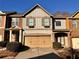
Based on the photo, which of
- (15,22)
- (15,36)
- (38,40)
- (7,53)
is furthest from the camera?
(15,22)

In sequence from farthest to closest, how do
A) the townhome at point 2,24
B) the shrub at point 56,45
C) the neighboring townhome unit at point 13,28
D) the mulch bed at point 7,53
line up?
the townhome at point 2,24
the neighboring townhome unit at point 13,28
the shrub at point 56,45
the mulch bed at point 7,53

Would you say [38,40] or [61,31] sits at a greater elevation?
[61,31]

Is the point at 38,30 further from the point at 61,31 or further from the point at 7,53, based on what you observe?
the point at 7,53

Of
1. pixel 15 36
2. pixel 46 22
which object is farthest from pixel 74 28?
pixel 15 36

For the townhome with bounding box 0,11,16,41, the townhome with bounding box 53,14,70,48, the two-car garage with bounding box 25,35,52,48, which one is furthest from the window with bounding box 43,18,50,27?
the townhome with bounding box 0,11,16,41

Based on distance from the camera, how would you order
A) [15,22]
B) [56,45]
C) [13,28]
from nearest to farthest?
[56,45]
[13,28]
[15,22]

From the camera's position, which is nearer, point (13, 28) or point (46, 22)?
point (13, 28)

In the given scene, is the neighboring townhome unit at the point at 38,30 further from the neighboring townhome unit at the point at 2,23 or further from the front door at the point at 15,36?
the neighboring townhome unit at the point at 2,23

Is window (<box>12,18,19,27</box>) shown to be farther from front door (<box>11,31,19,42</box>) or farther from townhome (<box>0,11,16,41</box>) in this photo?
townhome (<box>0,11,16,41</box>)

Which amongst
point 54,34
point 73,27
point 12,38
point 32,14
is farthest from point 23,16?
point 73,27

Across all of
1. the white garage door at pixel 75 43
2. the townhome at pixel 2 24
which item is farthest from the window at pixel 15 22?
the white garage door at pixel 75 43

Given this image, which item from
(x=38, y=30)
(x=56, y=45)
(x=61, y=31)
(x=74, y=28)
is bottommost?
(x=56, y=45)

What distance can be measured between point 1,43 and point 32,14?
8.06 meters

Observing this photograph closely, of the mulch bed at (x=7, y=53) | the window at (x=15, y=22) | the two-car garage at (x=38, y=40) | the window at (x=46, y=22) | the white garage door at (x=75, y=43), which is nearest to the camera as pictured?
the mulch bed at (x=7, y=53)
